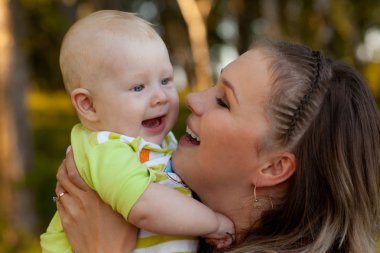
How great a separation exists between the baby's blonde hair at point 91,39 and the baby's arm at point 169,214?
1.55ft

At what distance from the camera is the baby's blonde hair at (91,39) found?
266 centimetres

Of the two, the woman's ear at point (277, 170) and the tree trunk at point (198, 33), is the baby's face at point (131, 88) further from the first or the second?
the tree trunk at point (198, 33)

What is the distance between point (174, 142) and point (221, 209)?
0.39m

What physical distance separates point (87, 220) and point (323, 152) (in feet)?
3.01

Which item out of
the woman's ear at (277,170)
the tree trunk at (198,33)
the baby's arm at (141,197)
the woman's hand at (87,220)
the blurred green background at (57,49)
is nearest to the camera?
the baby's arm at (141,197)

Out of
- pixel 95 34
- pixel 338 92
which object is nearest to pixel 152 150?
pixel 95 34

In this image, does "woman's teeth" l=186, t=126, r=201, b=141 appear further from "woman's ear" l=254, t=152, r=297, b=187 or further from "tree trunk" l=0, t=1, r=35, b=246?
"tree trunk" l=0, t=1, r=35, b=246

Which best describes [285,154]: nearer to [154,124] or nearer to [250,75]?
[250,75]

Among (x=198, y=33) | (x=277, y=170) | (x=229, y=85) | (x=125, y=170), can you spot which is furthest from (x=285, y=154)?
(x=198, y=33)

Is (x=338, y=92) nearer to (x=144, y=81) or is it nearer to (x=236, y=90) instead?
(x=236, y=90)

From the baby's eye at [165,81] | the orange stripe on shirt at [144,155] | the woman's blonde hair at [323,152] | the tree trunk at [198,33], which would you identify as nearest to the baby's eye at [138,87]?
the baby's eye at [165,81]

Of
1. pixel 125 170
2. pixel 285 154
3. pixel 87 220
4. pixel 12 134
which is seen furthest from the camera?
pixel 12 134

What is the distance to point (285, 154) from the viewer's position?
2609 mm

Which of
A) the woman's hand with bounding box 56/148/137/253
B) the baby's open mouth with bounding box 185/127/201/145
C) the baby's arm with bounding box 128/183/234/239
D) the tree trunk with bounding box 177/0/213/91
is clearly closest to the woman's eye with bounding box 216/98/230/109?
the baby's open mouth with bounding box 185/127/201/145
